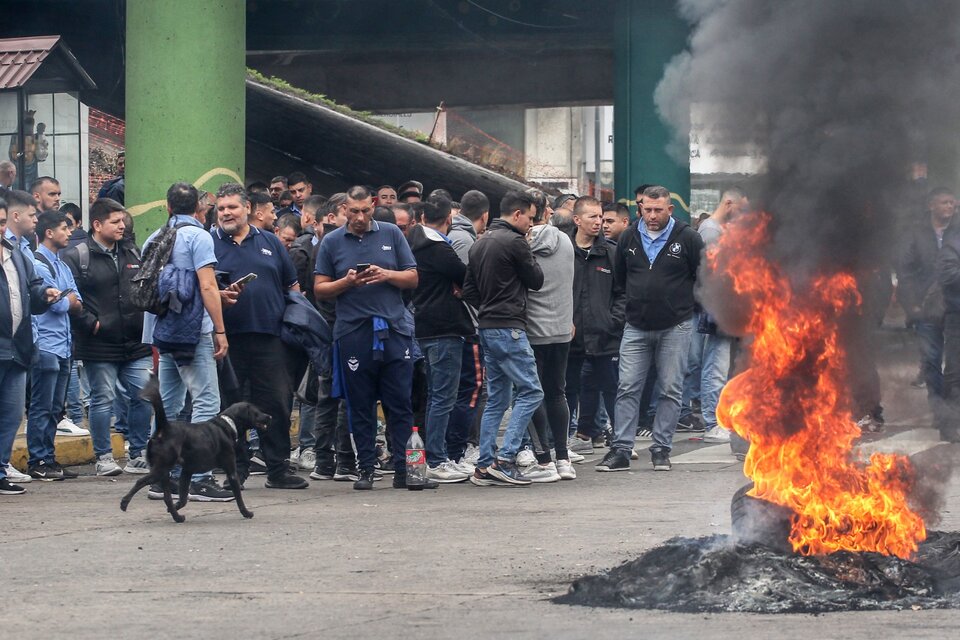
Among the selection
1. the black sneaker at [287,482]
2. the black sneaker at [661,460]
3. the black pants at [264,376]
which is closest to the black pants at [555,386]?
the black sneaker at [661,460]

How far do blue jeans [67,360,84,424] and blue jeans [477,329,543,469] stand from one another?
469 cm

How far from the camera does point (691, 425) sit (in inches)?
548

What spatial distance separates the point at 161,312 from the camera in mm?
9422

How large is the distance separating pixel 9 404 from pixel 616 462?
4480mm

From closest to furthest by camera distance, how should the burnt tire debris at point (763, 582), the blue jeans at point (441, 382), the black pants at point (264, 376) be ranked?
1. the burnt tire debris at point (763, 582)
2. the black pants at point (264, 376)
3. the blue jeans at point (441, 382)

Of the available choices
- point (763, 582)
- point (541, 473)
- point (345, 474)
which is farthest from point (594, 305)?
point (763, 582)

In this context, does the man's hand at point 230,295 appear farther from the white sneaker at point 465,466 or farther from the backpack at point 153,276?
the white sneaker at point 465,466

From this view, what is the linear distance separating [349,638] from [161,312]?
4.36 m

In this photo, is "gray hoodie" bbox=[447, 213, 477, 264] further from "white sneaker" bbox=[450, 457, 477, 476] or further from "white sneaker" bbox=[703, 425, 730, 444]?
"white sneaker" bbox=[703, 425, 730, 444]

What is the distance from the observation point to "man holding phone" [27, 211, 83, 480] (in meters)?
10.8

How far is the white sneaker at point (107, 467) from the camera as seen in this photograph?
36.3 ft

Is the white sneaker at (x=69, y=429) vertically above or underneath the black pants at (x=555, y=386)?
underneath

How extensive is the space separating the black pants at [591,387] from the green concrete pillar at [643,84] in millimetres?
7796

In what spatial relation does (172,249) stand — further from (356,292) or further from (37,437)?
(37,437)
